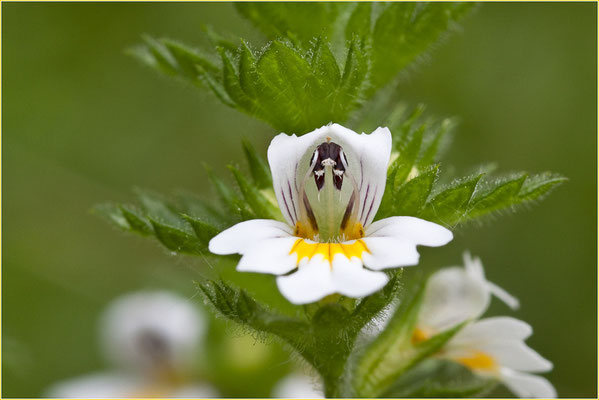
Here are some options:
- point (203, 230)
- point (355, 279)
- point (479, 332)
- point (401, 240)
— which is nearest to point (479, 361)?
point (479, 332)

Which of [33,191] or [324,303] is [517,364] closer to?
[324,303]

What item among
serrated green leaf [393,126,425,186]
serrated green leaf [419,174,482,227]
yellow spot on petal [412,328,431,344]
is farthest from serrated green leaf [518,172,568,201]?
yellow spot on petal [412,328,431,344]

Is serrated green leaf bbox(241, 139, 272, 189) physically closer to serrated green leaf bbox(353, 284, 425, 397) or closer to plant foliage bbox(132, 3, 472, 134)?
plant foliage bbox(132, 3, 472, 134)

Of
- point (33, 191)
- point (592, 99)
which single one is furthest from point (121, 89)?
point (592, 99)

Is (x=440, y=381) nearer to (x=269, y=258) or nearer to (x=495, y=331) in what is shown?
(x=495, y=331)

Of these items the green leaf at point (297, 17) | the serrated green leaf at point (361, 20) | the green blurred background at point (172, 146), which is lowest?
the serrated green leaf at point (361, 20)

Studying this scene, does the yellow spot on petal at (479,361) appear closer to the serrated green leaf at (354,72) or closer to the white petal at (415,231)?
the white petal at (415,231)

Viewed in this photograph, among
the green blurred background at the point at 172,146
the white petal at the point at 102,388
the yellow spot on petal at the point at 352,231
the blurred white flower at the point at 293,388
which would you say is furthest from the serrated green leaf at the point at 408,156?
the green blurred background at the point at 172,146

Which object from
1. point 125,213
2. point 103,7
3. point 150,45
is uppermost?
point 103,7
